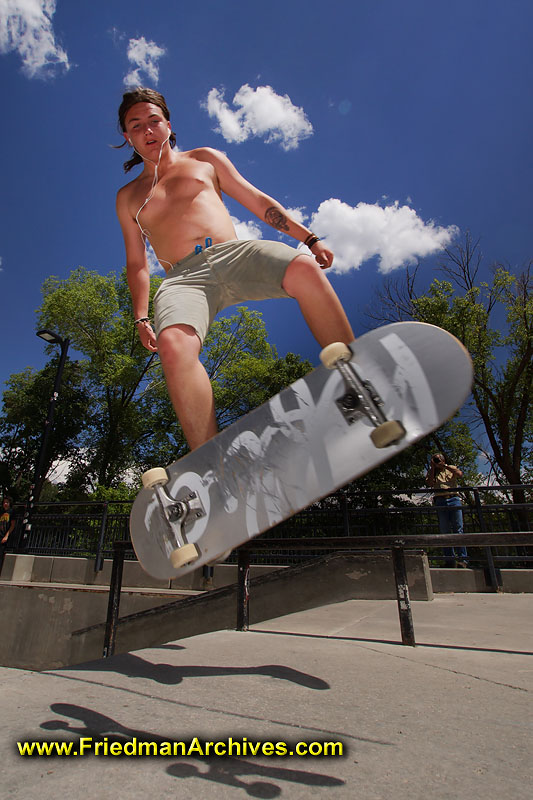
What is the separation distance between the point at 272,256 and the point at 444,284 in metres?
16.3

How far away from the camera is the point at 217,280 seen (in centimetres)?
202

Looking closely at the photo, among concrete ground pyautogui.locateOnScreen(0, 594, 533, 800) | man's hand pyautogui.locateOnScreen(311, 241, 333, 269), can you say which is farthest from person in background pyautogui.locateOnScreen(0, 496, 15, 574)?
man's hand pyautogui.locateOnScreen(311, 241, 333, 269)

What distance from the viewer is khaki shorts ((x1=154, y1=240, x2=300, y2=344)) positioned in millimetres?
1892

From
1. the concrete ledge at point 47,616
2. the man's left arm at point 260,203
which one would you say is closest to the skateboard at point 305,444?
the man's left arm at point 260,203

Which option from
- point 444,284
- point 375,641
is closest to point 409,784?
point 375,641

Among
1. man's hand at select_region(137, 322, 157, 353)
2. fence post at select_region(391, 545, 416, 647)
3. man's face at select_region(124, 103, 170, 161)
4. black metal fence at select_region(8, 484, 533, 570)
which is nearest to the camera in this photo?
man's face at select_region(124, 103, 170, 161)

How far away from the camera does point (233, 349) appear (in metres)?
21.0

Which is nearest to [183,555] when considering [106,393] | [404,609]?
[404,609]

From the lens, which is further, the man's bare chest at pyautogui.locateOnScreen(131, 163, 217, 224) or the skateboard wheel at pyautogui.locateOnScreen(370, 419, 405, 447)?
the man's bare chest at pyautogui.locateOnScreen(131, 163, 217, 224)

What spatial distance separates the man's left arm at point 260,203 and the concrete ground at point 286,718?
1893mm

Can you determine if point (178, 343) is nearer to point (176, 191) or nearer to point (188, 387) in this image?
point (188, 387)

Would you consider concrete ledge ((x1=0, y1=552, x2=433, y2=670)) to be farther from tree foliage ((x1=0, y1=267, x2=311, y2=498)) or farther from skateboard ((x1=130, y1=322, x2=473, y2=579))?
tree foliage ((x1=0, y1=267, x2=311, y2=498))

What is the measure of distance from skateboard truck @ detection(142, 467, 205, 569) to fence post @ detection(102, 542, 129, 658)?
1706mm

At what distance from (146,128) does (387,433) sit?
2.04 meters
